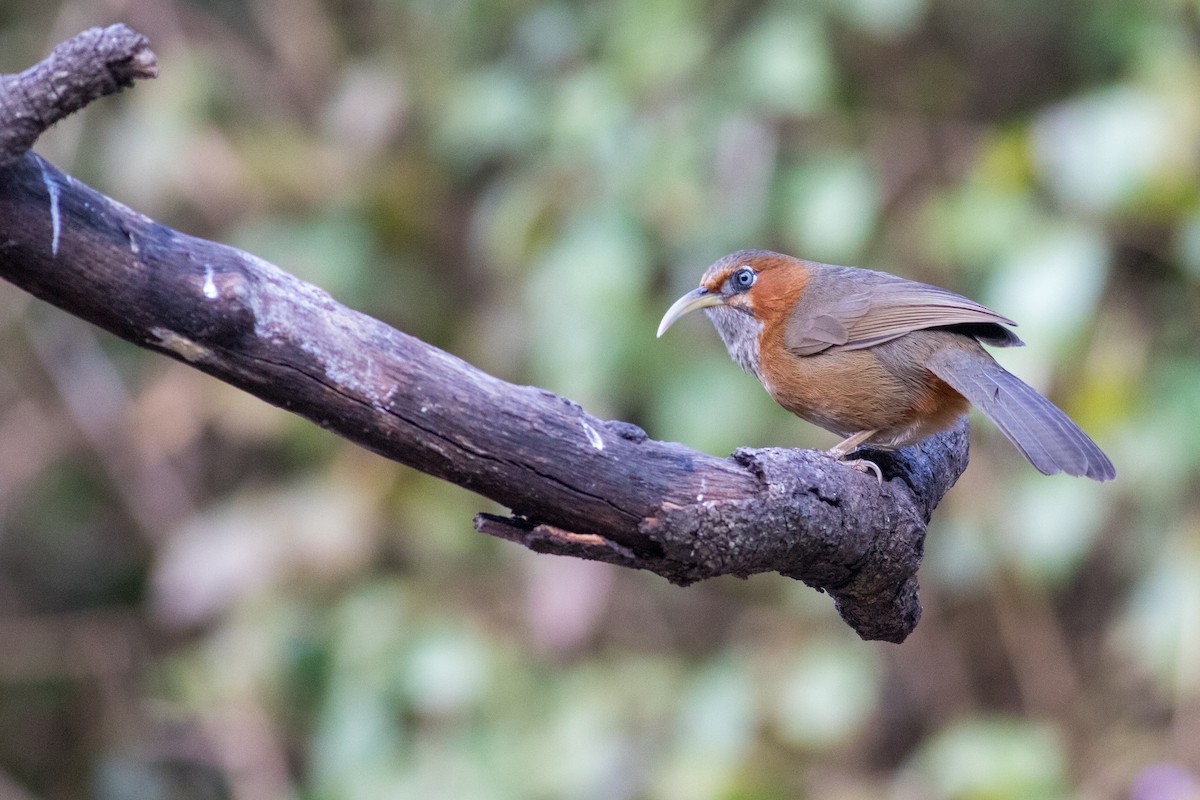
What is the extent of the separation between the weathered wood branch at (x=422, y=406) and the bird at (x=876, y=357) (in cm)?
52

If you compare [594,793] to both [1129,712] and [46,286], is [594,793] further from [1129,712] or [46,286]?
[46,286]

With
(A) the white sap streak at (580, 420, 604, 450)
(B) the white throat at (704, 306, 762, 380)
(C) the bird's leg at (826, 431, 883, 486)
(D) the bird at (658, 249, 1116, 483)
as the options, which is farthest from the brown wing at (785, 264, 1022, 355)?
(A) the white sap streak at (580, 420, 604, 450)

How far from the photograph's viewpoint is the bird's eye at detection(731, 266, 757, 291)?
13.3 ft

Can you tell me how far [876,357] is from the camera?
11.7 feet

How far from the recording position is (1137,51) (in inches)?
182

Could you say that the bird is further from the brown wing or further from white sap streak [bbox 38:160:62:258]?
white sap streak [bbox 38:160:62:258]

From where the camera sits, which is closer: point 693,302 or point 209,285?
point 209,285

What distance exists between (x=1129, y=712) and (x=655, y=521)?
3.57 metres

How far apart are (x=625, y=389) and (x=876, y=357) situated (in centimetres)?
132

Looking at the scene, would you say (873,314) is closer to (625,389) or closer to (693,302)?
(693,302)

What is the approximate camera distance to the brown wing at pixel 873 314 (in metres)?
3.48

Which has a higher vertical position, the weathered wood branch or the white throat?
the white throat

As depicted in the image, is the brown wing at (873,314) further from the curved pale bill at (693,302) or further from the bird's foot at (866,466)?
the bird's foot at (866,466)

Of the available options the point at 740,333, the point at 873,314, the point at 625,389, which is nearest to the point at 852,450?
the point at 873,314
